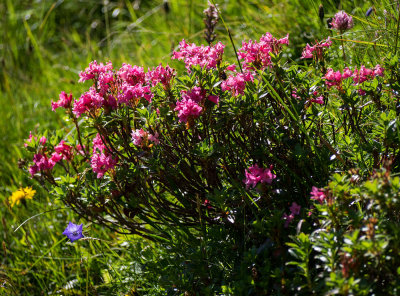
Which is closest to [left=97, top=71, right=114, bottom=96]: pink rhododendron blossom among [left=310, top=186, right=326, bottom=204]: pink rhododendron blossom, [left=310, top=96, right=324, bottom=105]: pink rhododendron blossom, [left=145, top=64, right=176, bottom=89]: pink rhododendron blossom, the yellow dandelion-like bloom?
[left=145, top=64, right=176, bottom=89]: pink rhododendron blossom

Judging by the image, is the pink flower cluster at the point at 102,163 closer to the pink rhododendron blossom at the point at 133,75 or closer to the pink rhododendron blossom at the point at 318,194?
the pink rhododendron blossom at the point at 133,75

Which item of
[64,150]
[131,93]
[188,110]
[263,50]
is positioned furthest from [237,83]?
[64,150]

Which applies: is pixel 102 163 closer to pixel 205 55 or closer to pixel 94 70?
pixel 94 70

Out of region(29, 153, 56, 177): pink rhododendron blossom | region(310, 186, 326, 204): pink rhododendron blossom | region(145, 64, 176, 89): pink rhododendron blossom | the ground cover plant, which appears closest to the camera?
region(310, 186, 326, 204): pink rhododendron blossom

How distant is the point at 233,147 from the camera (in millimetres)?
2008

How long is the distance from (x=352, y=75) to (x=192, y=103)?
2.06 feet

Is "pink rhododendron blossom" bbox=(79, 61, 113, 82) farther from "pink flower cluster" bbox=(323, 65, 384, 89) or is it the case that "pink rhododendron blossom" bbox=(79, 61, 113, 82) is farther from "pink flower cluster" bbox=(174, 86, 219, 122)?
"pink flower cluster" bbox=(323, 65, 384, 89)

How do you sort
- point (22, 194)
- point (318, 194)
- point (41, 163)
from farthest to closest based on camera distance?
point (22, 194), point (41, 163), point (318, 194)

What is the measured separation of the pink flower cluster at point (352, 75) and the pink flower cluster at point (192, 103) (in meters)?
0.42

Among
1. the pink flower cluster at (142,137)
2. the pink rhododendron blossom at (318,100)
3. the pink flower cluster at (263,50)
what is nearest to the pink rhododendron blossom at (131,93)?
the pink flower cluster at (142,137)

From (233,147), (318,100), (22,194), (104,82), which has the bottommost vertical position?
(22,194)

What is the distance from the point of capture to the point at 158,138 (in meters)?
1.90

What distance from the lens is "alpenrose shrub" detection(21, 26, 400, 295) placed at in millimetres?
1738

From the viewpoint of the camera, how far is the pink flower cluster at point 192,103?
5.58 feet
